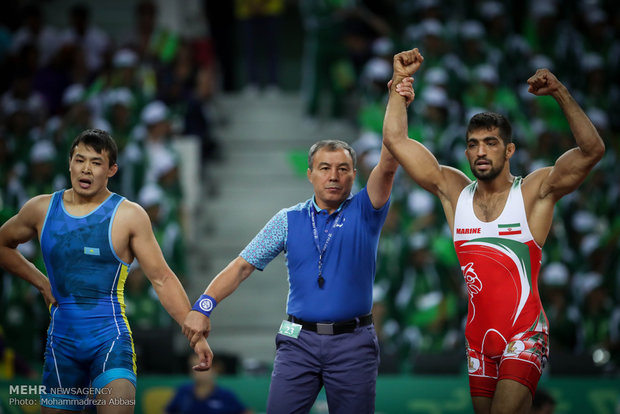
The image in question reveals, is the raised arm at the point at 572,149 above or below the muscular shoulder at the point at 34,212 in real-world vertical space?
above

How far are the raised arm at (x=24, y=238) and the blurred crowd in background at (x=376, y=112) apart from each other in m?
3.58

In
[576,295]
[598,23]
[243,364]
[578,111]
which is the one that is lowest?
[243,364]

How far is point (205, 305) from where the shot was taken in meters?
5.97

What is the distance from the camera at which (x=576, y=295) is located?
37.0 feet

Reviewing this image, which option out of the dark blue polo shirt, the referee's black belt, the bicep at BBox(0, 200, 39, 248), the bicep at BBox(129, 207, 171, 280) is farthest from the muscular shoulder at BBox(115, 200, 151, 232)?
the referee's black belt

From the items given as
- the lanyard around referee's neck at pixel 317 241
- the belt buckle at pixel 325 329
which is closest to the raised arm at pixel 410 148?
the lanyard around referee's neck at pixel 317 241

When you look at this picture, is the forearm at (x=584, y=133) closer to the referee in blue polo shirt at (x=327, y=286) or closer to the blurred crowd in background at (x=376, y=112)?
the referee in blue polo shirt at (x=327, y=286)

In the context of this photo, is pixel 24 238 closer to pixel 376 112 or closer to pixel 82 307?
pixel 82 307

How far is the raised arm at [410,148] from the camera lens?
5883 millimetres

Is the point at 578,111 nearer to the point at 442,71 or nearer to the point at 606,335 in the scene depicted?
the point at 606,335

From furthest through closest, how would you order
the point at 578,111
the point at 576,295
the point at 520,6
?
the point at 520,6, the point at 576,295, the point at 578,111

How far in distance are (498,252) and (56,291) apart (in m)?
2.67

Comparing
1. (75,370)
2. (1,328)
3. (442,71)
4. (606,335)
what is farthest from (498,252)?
(442,71)

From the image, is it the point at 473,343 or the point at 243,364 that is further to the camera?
the point at 243,364
